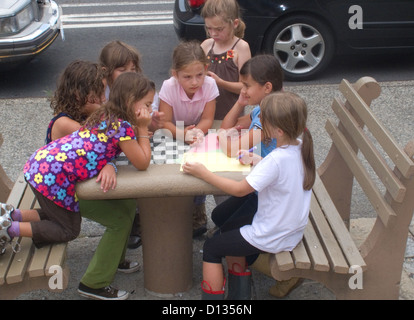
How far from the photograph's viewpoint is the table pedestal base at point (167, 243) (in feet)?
10.7

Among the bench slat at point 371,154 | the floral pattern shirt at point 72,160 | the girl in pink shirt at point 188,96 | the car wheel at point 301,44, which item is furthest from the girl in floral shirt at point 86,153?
the car wheel at point 301,44

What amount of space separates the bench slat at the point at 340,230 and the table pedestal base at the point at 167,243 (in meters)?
0.71

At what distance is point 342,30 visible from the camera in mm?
6570

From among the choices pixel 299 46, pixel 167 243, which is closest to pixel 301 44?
pixel 299 46

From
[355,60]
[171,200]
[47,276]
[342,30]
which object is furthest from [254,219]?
[355,60]

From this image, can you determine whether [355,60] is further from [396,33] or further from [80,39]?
[80,39]

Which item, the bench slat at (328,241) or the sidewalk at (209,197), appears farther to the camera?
the sidewalk at (209,197)

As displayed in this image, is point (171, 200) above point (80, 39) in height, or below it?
above

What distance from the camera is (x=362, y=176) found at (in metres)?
3.28

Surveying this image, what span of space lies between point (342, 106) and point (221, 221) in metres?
→ 0.97

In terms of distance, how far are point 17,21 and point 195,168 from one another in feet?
14.4

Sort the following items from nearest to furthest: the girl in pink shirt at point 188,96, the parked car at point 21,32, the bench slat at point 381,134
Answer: the bench slat at point 381,134 → the girl in pink shirt at point 188,96 → the parked car at point 21,32

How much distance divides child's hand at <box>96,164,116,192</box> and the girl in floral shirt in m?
0.04

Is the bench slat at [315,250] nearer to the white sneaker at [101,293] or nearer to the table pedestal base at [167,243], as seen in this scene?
the table pedestal base at [167,243]
